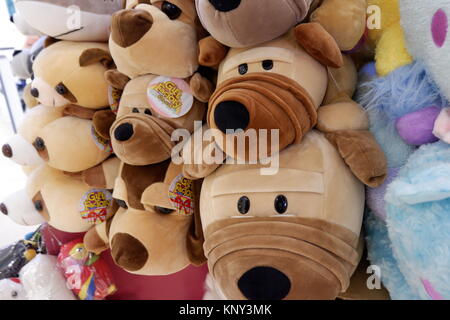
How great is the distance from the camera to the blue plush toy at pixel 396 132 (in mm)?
539

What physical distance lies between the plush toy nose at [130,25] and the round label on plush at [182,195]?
0.84 feet

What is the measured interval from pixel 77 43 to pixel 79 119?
→ 0.55 ft

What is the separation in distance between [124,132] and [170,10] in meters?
0.23

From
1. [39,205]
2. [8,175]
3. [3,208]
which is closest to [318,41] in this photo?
[39,205]

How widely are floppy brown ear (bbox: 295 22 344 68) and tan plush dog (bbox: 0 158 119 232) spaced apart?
523mm

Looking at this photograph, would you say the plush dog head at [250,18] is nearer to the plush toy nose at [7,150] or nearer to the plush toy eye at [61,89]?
the plush toy eye at [61,89]

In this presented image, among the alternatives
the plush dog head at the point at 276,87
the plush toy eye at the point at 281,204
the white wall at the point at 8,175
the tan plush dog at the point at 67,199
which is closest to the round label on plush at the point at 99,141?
the tan plush dog at the point at 67,199

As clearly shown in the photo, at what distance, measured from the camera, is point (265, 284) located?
1.64 feet

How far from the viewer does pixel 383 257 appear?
608mm

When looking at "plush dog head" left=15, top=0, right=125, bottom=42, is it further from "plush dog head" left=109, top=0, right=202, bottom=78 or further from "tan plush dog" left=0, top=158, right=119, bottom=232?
"tan plush dog" left=0, top=158, right=119, bottom=232

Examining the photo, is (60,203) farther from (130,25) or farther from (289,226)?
(289,226)

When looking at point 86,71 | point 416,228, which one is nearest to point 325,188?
point 416,228

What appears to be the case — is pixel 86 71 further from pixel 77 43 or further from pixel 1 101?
pixel 1 101

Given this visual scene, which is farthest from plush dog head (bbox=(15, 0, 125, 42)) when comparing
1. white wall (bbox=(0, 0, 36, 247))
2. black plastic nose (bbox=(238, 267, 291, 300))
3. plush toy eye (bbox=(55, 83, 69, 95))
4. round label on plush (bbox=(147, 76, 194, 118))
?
white wall (bbox=(0, 0, 36, 247))
